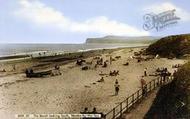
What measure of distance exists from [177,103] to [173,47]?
50.6 m

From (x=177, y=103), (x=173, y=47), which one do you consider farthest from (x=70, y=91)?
(x=173, y=47)

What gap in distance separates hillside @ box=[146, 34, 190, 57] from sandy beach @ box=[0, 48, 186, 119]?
33.7 feet

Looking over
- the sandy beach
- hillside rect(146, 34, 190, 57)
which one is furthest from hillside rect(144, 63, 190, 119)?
hillside rect(146, 34, 190, 57)

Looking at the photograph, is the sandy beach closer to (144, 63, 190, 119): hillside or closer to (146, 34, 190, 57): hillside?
(144, 63, 190, 119): hillside

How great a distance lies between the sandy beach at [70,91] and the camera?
30.9 metres

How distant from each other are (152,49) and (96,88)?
3781 cm

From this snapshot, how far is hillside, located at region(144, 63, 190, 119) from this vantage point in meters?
19.8

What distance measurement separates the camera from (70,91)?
128 ft

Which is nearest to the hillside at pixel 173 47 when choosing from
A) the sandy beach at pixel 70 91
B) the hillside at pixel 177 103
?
the sandy beach at pixel 70 91

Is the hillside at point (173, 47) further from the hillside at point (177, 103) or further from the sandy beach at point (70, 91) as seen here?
the hillside at point (177, 103)

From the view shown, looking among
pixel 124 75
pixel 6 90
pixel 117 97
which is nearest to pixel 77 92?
pixel 117 97

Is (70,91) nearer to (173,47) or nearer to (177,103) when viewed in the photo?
(177,103)

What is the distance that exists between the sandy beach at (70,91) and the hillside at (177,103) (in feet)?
21.1

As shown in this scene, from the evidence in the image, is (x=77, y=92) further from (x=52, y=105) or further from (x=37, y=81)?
(x=37, y=81)
